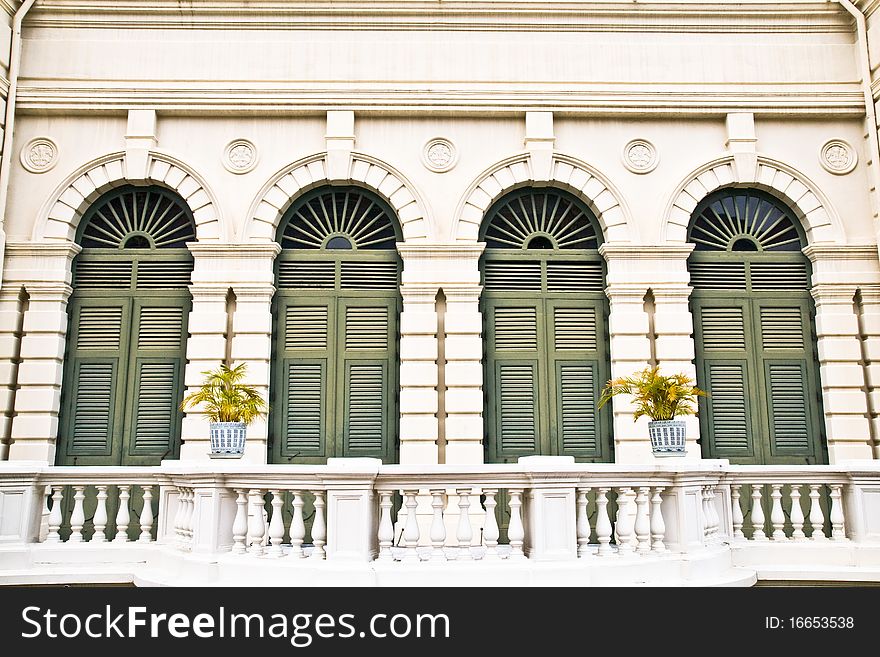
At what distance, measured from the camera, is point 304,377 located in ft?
38.9

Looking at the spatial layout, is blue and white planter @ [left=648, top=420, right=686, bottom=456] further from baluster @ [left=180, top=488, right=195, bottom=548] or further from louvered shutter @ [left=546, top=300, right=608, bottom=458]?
baluster @ [left=180, top=488, right=195, bottom=548]

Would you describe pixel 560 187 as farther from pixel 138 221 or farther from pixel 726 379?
pixel 138 221

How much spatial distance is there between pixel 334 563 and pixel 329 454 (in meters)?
4.28

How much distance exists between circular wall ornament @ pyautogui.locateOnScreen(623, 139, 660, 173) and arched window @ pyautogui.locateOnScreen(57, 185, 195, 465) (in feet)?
24.4

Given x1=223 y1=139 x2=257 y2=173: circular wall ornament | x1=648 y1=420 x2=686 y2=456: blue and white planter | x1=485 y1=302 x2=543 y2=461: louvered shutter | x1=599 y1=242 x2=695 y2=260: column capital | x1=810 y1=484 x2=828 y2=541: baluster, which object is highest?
x1=223 y1=139 x2=257 y2=173: circular wall ornament

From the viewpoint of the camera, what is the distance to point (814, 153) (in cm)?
1252

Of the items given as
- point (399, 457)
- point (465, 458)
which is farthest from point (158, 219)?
point (465, 458)

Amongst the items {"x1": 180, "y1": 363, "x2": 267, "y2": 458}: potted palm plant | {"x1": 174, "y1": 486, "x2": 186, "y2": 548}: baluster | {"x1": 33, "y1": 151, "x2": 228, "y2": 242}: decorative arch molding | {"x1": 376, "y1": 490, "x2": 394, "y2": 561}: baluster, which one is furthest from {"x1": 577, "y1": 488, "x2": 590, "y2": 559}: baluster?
{"x1": 33, "y1": 151, "x2": 228, "y2": 242}: decorative arch molding

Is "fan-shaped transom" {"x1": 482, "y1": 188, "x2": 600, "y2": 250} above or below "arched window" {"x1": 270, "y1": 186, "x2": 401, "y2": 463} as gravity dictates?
above

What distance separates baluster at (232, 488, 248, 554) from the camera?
7844mm

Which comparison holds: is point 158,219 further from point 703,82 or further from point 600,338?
point 703,82

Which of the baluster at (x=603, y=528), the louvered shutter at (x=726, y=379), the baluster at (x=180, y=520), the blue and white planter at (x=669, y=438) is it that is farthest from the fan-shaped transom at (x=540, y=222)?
the baluster at (x=180, y=520)

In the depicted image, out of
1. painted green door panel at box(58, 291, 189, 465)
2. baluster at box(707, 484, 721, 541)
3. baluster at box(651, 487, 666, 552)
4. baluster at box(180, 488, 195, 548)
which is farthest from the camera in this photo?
painted green door panel at box(58, 291, 189, 465)

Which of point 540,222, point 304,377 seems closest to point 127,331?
point 304,377
